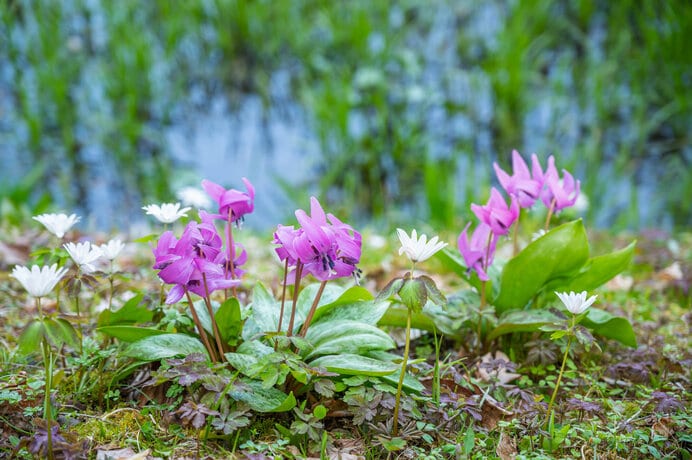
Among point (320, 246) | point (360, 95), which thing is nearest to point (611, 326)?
point (320, 246)

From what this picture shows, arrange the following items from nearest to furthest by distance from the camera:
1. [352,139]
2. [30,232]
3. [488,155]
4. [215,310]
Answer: [215,310] → [30,232] → [352,139] → [488,155]

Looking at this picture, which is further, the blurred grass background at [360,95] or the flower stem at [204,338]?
the blurred grass background at [360,95]

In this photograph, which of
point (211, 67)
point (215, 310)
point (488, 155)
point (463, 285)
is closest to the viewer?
point (215, 310)

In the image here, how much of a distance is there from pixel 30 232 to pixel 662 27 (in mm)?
5101

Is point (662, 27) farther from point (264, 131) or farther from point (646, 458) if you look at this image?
point (646, 458)

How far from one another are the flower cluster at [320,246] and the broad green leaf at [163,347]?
350 mm

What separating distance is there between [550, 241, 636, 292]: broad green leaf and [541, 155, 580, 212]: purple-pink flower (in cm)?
20

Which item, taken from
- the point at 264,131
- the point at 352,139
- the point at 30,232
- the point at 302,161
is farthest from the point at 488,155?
the point at 30,232

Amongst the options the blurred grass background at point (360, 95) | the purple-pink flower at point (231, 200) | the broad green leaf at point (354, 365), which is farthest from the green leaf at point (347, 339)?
the blurred grass background at point (360, 95)

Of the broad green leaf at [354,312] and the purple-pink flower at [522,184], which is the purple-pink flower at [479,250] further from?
the broad green leaf at [354,312]

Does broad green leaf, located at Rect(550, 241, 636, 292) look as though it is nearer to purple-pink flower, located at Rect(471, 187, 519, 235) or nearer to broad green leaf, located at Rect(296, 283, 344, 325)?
purple-pink flower, located at Rect(471, 187, 519, 235)

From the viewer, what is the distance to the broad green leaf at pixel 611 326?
6.10 ft

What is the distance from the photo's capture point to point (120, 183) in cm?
500

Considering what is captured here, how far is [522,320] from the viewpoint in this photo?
183cm
